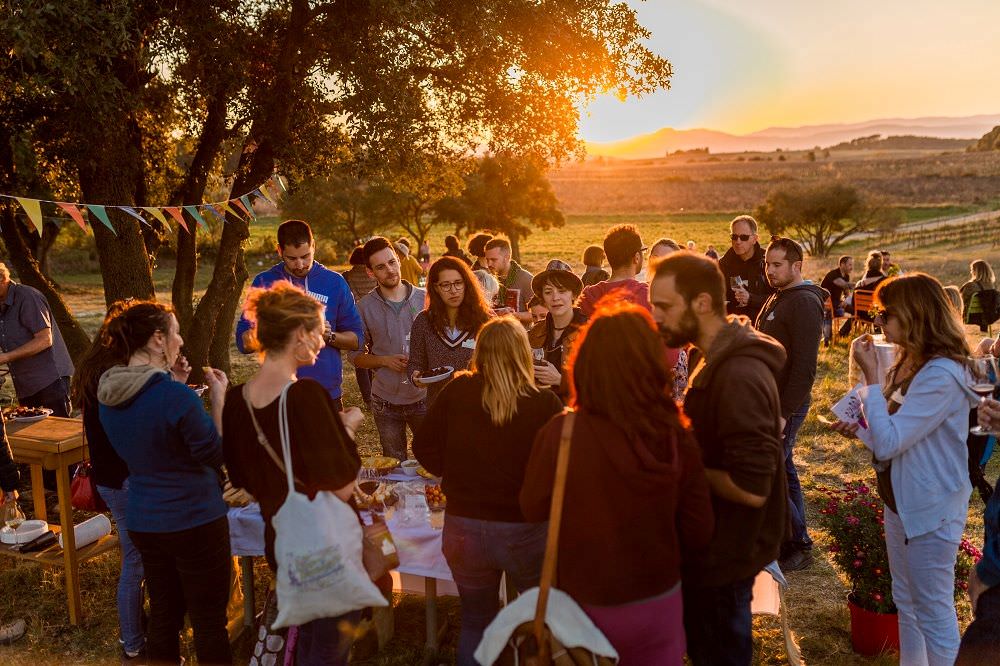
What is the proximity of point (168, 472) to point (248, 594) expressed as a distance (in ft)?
5.21

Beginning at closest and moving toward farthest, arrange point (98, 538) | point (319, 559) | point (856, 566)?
point (319, 559), point (856, 566), point (98, 538)

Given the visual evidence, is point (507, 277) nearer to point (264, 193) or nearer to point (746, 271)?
point (746, 271)

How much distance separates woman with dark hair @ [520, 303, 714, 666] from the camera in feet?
7.32

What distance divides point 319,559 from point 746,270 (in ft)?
16.6

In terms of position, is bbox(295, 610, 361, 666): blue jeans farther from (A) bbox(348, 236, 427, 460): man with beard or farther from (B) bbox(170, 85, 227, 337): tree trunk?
(B) bbox(170, 85, 227, 337): tree trunk

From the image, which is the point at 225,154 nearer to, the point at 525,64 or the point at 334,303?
the point at 525,64

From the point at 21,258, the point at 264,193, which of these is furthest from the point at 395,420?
the point at 21,258

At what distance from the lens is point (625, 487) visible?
2.24 meters

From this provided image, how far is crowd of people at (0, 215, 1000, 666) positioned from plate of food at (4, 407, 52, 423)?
6.29ft

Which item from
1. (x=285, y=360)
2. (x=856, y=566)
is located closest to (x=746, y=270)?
(x=856, y=566)

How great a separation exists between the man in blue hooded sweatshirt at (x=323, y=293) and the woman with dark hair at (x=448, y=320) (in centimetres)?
58

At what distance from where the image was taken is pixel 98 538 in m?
4.82

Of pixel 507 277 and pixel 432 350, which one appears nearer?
pixel 432 350

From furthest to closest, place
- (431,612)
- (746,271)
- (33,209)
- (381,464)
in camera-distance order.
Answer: (746,271), (33,209), (381,464), (431,612)
